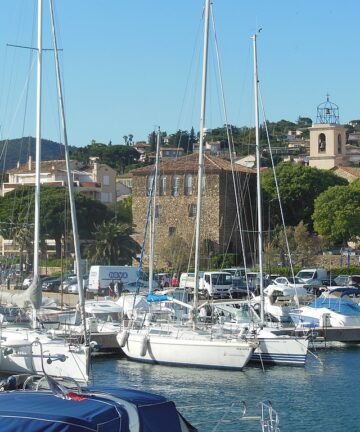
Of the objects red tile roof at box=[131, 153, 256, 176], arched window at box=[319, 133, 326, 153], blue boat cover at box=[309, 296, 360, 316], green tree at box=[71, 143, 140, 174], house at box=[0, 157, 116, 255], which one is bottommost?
blue boat cover at box=[309, 296, 360, 316]

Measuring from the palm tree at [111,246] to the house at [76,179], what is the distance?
35192mm

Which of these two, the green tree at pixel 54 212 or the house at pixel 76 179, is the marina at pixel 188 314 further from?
the house at pixel 76 179

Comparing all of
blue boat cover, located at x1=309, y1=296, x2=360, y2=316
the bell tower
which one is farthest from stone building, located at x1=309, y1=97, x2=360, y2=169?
blue boat cover, located at x1=309, y1=296, x2=360, y2=316

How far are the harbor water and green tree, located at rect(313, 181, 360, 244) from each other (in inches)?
1589

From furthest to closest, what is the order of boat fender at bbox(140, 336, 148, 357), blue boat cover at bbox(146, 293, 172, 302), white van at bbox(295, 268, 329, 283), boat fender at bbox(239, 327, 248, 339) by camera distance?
white van at bbox(295, 268, 329, 283)
blue boat cover at bbox(146, 293, 172, 302)
boat fender at bbox(140, 336, 148, 357)
boat fender at bbox(239, 327, 248, 339)

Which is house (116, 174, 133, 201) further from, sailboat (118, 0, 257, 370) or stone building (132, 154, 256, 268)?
sailboat (118, 0, 257, 370)

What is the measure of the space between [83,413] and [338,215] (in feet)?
213

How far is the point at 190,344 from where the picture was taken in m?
30.0

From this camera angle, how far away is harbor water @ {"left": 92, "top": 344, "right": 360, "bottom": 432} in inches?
901

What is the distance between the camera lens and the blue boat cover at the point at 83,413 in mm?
9938

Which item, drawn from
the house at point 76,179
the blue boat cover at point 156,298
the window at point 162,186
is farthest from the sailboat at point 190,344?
the house at point 76,179

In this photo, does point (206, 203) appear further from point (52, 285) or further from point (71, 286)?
point (71, 286)

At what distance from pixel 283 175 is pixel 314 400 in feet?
183

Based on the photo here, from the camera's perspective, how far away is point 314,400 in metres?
26.0
